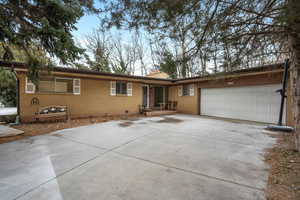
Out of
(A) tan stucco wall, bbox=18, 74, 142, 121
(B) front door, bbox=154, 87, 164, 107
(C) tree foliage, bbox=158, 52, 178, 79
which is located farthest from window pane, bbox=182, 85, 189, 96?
(C) tree foliage, bbox=158, 52, 178, 79

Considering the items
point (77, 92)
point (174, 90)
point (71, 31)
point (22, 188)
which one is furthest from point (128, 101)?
point (22, 188)

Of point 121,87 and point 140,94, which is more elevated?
point 121,87

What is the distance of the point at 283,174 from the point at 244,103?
6.73 metres

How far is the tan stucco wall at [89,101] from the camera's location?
22.7ft

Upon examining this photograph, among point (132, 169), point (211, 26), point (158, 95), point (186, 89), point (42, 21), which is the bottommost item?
point (132, 169)

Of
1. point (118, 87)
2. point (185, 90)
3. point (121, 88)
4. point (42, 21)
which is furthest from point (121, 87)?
point (42, 21)

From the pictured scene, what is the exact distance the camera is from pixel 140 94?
1102 centimetres

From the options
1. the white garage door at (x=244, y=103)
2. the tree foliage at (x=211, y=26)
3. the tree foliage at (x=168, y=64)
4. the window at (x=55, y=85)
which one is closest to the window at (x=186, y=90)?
the white garage door at (x=244, y=103)

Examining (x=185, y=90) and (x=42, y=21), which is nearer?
Answer: (x=42, y=21)

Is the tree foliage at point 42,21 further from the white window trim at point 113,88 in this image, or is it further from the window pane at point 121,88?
the window pane at point 121,88

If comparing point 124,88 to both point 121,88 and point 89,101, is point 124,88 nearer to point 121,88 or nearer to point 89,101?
point 121,88

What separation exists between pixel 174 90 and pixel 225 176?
33.3ft

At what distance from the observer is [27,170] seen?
100 inches

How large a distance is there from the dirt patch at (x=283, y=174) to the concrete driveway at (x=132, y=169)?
14cm
